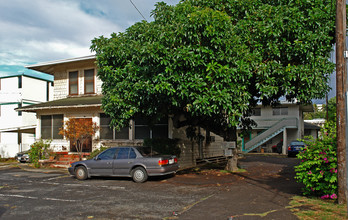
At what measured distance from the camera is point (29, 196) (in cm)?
983

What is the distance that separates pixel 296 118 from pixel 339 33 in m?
26.3

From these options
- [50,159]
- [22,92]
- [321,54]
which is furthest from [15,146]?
[321,54]

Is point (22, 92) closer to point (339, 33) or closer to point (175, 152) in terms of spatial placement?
point (175, 152)

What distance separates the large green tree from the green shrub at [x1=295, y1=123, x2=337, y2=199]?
2335 millimetres

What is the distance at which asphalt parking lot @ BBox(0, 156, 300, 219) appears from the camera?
738cm

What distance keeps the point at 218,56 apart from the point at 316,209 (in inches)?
205

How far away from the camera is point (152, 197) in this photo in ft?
30.5

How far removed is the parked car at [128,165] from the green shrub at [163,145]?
2245mm

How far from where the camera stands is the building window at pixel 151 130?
1748 cm

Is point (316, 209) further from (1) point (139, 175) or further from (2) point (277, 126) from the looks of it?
(2) point (277, 126)

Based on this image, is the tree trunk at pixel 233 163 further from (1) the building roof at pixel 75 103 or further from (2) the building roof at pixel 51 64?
(2) the building roof at pixel 51 64

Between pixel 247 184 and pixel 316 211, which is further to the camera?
pixel 247 184

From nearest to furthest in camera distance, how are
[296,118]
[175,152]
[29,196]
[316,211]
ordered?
[316,211], [29,196], [175,152], [296,118]

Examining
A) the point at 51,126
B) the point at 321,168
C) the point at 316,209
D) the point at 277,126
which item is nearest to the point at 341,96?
the point at 321,168
